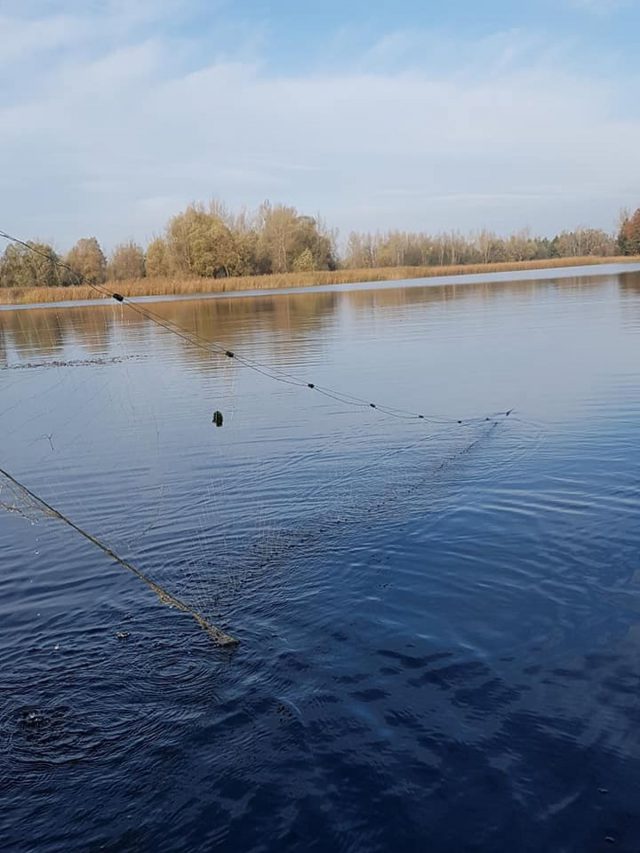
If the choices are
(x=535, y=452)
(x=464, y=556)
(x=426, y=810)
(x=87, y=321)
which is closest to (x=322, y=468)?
(x=535, y=452)

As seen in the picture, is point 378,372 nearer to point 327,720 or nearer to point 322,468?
point 322,468

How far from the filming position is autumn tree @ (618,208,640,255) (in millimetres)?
133500

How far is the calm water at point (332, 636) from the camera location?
485 cm

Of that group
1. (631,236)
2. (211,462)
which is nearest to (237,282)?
(211,462)

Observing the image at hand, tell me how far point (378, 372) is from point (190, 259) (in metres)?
74.0

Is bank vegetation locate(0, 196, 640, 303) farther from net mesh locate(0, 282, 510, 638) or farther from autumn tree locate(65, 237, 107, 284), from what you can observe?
net mesh locate(0, 282, 510, 638)

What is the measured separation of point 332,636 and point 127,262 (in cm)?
9675

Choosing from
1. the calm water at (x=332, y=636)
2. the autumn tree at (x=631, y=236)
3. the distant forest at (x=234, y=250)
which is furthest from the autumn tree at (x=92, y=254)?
the autumn tree at (x=631, y=236)

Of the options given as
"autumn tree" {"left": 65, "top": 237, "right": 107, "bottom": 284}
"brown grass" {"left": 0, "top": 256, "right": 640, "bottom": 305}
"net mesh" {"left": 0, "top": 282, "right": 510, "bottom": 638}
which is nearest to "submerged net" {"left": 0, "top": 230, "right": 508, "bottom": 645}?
"net mesh" {"left": 0, "top": 282, "right": 510, "bottom": 638}

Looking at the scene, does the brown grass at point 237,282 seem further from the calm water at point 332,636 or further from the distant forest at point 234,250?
the calm water at point 332,636

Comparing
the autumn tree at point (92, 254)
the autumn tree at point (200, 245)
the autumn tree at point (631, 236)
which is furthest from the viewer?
the autumn tree at point (631, 236)

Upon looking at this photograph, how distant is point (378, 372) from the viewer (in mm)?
22734

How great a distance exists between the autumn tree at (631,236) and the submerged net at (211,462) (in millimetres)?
125345

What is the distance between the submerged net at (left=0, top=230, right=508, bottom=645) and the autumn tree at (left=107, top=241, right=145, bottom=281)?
72.5m
